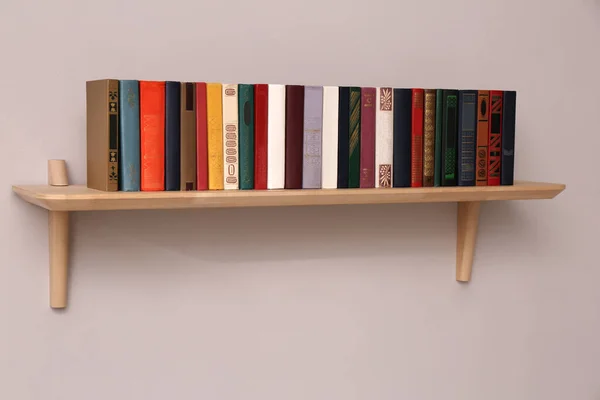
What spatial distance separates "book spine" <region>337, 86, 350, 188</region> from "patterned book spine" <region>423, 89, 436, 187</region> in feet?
0.54

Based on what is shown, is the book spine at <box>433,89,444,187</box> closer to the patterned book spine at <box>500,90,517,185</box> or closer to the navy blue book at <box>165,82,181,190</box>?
the patterned book spine at <box>500,90,517,185</box>

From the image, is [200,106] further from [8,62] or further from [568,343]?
[568,343]

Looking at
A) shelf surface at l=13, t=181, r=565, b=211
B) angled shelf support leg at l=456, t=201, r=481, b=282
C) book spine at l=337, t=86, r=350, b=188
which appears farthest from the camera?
angled shelf support leg at l=456, t=201, r=481, b=282

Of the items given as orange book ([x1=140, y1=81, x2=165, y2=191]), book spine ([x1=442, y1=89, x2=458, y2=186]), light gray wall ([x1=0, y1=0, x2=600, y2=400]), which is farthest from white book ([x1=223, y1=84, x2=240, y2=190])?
book spine ([x1=442, y1=89, x2=458, y2=186])

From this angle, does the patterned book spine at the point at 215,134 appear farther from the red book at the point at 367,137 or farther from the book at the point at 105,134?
the red book at the point at 367,137

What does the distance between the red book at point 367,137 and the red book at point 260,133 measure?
192 mm

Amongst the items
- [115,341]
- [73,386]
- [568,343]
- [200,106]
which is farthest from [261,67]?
[568,343]

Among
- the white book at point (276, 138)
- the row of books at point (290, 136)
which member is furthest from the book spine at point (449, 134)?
the white book at point (276, 138)

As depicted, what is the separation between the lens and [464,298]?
1.84m

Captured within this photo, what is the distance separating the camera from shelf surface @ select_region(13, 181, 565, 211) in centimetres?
123

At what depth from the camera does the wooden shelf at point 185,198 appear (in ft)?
4.07

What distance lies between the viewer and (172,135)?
1.32 m

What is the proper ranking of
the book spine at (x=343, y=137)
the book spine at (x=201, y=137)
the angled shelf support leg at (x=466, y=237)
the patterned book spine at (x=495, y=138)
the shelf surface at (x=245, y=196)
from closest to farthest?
the shelf surface at (x=245, y=196), the book spine at (x=201, y=137), the book spine at (x=343, y=137), the patterned book spine at (x=495, y=138), the angled shelf support leg at (x=466, y=237)

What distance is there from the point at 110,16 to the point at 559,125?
3.58ft
